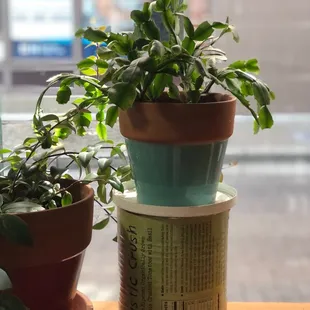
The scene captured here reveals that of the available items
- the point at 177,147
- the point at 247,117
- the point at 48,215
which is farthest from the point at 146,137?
the point at 247,117

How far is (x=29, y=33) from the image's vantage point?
1224mm

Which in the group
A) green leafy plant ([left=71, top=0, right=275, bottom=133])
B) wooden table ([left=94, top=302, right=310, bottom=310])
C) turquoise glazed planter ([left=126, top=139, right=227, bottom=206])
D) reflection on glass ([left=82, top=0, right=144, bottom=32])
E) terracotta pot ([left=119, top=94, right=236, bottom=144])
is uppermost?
reflection on glass ([left=82, top=0, right=144, bottom=32])

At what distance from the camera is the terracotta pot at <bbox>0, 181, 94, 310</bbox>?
2.70 ft

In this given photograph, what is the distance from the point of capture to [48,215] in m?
0.83

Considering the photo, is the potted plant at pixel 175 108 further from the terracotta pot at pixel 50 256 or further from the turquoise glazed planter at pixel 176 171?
the terracotta pot at pixel 50 256

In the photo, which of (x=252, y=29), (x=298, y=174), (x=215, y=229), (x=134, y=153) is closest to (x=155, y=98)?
(x=134, y=153)

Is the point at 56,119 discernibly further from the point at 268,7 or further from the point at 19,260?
the point at 268,7

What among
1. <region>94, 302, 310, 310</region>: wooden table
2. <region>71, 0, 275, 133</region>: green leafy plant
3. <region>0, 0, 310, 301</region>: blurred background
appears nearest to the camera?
<region>71, 0, 275, 133</region>: green leafy plant

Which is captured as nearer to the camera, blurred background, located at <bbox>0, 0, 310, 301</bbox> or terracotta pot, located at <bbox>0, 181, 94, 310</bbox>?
terracotta pot, located at <bbox>0, 181, 94, 310</bbox>

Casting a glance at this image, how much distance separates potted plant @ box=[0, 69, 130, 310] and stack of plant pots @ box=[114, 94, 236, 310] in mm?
76

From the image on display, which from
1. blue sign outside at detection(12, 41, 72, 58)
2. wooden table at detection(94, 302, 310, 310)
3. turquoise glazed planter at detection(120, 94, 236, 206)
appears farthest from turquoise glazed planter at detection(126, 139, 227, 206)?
blue sign outside at detection(12, 41, 72, 58)

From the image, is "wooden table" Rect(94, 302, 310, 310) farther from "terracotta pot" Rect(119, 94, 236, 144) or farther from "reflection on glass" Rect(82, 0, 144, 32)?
"reflection on glass" Rect(82, 0, 144, 32)

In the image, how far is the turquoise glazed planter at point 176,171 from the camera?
84 cm

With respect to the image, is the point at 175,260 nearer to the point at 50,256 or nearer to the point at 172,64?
the point at 50,256
